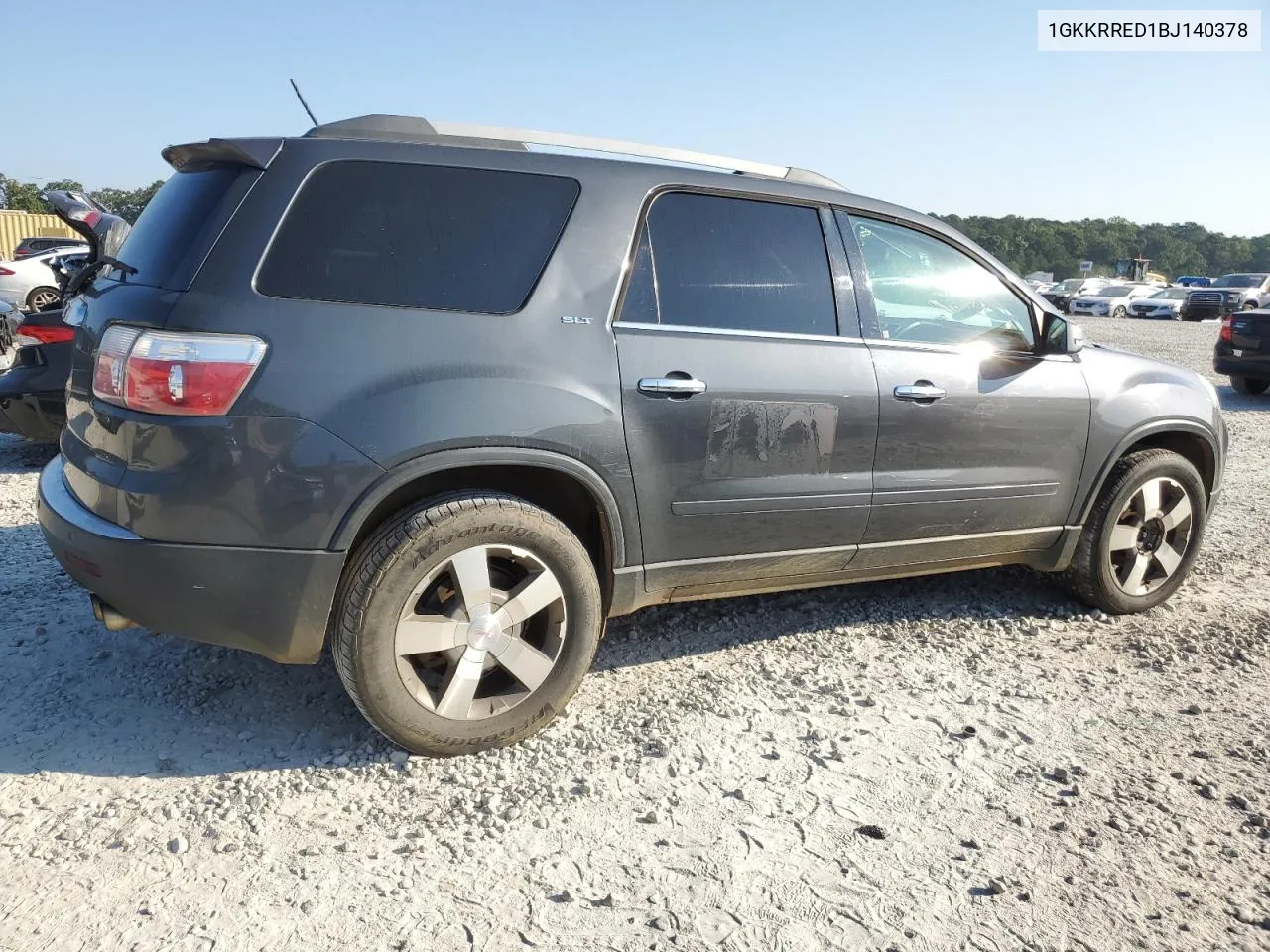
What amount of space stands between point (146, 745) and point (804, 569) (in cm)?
231

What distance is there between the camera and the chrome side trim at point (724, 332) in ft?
10.2

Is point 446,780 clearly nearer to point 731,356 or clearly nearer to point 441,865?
point 441,865

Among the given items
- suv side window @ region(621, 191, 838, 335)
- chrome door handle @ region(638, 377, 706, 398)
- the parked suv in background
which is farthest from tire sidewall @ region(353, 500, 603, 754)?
the parked suv in background

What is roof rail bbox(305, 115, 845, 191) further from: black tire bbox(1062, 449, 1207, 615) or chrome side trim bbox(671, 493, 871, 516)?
black tire bbox(1062, 449, 1207, 615)

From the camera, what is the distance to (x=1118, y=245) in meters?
99.1

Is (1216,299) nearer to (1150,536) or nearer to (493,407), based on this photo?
(1150,536)

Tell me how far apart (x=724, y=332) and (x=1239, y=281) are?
43.2 metres

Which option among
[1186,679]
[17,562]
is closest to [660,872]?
[1186,679]

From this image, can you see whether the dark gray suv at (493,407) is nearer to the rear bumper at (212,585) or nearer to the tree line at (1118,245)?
the rear bumper at (212,585)

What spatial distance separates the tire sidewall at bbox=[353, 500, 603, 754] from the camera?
9.03 ft

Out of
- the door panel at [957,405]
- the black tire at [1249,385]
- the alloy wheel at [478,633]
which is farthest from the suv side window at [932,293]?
the black tire at [1249,385]

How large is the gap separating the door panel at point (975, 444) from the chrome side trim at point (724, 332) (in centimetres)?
17

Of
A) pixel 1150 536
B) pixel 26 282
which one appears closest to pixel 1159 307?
pixel 26 282

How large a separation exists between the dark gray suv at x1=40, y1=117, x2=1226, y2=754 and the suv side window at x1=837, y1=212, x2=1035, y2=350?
0.02 metres
